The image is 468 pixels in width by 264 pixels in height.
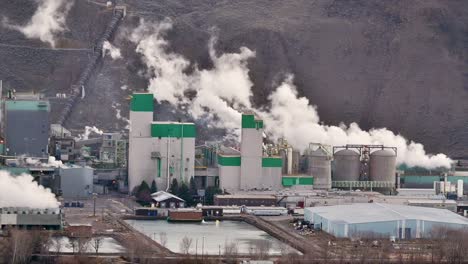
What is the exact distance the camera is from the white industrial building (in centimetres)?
7712

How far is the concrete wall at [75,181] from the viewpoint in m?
75.1

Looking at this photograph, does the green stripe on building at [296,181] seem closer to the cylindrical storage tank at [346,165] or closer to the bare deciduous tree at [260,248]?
the cylindrical storage tank at [346,165]

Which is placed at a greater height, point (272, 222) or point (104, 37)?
point (104, 37)

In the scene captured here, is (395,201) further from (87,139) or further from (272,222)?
(87,139)

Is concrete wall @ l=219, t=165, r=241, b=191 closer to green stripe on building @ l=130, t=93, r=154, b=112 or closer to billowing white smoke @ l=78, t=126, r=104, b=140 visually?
green stripe on building @ l=130, t=93, r=154, b=112

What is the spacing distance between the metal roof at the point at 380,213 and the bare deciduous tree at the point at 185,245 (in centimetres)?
525

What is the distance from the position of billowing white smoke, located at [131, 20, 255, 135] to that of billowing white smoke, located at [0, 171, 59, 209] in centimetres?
1401

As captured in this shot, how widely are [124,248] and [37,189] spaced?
5.72 meters

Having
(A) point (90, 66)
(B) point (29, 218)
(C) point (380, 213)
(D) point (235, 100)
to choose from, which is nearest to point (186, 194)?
(C) point (380, 213)

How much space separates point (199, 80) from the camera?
88.1 meters

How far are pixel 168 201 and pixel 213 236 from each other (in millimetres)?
6586

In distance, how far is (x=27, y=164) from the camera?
74.7 meters

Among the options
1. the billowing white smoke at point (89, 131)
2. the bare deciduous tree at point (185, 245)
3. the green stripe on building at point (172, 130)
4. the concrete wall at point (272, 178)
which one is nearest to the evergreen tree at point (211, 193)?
the concrete wall at point (272, 178)

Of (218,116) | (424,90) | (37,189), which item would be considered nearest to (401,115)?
(424,90)
